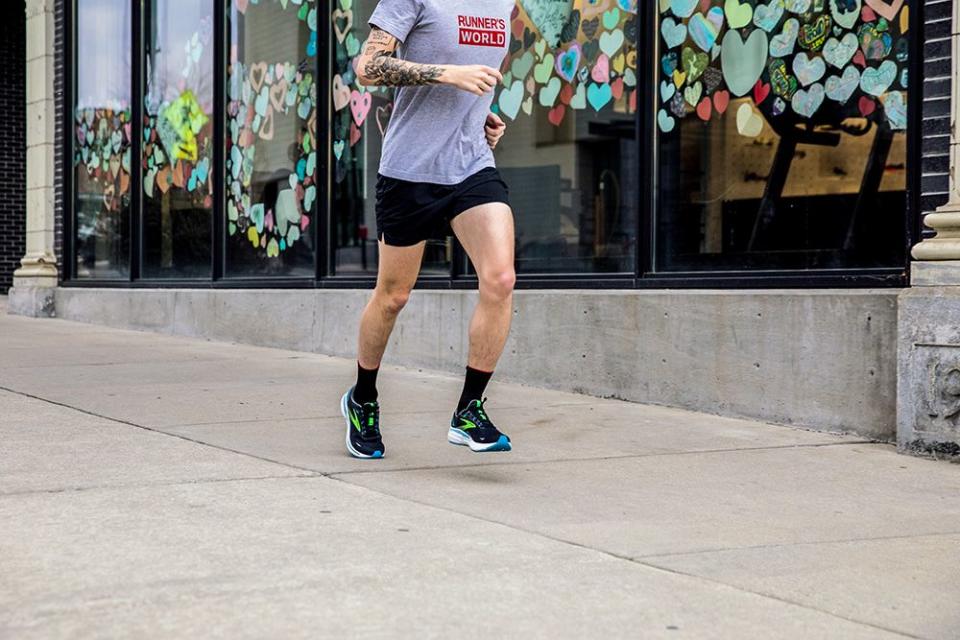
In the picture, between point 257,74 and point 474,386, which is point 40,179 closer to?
point 257,74

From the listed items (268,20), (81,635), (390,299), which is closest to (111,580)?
(81,635)

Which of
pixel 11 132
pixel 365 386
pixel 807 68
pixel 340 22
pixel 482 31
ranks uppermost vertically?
pixel 11 132

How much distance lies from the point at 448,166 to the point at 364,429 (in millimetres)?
1088

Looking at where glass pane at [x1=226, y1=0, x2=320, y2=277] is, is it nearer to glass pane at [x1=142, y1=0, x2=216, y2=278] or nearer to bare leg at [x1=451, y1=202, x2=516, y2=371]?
glass pane at [x1=142, y1=0, x2=216, y2=278]

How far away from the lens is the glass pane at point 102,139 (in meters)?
13.8

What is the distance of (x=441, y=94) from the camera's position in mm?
5297

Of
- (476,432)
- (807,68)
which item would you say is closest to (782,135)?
(807,68)

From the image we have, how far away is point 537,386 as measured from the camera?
27.0 ft

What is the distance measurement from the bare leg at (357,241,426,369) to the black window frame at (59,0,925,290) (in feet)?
7.69

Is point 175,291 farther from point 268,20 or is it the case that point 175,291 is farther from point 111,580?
point 111,580

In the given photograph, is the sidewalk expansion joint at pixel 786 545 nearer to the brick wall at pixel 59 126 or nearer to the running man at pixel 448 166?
the running man at pixel 448 166

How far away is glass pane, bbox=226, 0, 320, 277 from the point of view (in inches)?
432

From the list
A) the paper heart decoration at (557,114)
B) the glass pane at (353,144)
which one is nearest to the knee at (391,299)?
the paper heart decoration at (557,114)

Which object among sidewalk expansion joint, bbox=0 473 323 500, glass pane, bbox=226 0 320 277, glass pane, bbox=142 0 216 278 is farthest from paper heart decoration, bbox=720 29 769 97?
glass pane, bbox=142 0 216 278
